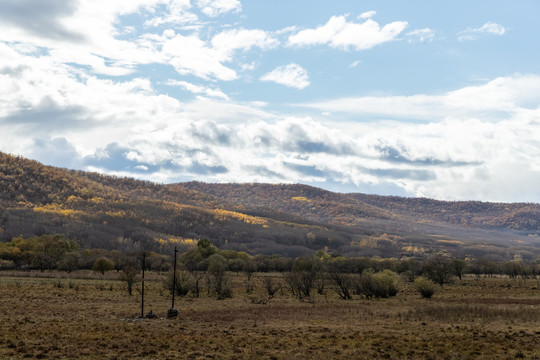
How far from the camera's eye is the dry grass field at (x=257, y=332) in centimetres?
2447

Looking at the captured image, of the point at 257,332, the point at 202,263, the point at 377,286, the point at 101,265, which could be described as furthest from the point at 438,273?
the point at 257,332

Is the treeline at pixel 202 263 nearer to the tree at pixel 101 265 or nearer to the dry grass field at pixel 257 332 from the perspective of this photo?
the tree at pixel 101 265

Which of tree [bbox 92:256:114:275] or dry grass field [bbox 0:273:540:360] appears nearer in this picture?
dry grass field [bbox 0:273:540:360]

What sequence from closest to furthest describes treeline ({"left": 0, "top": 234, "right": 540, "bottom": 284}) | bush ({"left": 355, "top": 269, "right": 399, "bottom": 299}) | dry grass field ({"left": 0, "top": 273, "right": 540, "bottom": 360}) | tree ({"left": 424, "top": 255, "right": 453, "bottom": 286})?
dry grass field ({"left": 0, "top": 273, "right": 540, "bottom": 360})
bush ({"left": 355, "top": 269, "right": 399, "bottom": 299})
tree ({"left": 424, "top": 255, "right": 453, "bottom": 286})
treeline ({"left": 0, "top": 234, "right": 540, "bottom": 284})

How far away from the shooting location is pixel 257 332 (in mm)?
31641

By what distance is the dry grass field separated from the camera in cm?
2447

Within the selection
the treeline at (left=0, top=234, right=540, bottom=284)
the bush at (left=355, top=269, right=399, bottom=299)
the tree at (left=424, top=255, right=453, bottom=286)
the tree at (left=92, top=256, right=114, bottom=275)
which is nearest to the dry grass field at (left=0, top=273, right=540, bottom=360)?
the bush at (left=355, top=269, right=399, bottom=299)

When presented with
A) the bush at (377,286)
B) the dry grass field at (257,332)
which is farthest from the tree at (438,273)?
the dry grass field at (257,332)

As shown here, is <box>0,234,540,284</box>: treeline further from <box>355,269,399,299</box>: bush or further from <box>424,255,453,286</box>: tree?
<box>355,269,399,299</box>: bush

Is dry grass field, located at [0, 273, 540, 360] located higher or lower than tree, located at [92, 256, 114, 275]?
higher

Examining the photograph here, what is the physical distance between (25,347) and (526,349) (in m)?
25.0

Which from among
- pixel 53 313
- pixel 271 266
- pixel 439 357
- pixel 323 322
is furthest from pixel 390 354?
pixel 271 266

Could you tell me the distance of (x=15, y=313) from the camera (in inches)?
1491

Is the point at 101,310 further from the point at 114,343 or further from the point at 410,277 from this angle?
the point at 410,277
